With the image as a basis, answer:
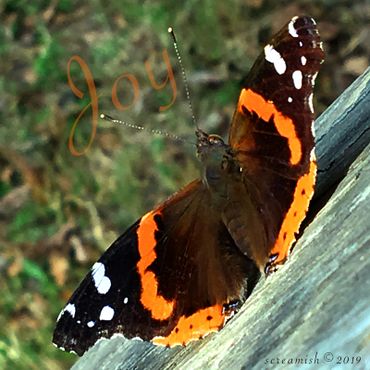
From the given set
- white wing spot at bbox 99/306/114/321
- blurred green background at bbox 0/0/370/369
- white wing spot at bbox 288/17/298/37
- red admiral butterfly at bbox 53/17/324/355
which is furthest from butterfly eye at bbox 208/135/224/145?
blurred green background at bbox 0/0/370/369

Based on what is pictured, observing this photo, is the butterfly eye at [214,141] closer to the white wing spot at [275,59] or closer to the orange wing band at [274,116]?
the orange wing band at [274,116]

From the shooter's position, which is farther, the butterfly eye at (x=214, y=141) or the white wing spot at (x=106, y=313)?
the butterfly eye at (x=214, y=141)
